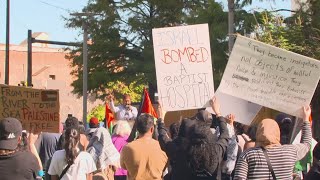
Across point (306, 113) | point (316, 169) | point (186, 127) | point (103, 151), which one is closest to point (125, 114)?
point (103, 151)

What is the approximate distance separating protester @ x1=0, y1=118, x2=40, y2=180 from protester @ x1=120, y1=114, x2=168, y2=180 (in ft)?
4.10

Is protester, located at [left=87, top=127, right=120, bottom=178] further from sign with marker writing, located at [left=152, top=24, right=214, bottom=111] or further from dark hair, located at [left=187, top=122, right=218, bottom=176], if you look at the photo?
dark hair, located at [left=187, top=122, right=218, bottom=176]

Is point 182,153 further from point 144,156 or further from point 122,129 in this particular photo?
point 122,129

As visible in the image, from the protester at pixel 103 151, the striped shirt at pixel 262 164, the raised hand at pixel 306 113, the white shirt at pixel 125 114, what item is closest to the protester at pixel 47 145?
the protester at pixel 103 151

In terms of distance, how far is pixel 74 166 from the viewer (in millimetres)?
7273

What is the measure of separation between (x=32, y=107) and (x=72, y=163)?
1.88 m

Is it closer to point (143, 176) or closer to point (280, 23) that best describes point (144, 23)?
point (280, 23)

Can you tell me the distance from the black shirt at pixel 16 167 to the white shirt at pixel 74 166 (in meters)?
1.18

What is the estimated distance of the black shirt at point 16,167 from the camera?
6.04m

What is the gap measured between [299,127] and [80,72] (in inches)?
1022

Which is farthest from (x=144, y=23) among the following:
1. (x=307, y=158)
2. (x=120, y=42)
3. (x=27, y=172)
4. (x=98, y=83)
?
(x=27, y=172)

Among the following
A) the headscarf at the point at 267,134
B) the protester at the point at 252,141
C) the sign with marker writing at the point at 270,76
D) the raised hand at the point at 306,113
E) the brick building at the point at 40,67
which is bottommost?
the protester at the point at 252,141

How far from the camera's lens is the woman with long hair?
7.25 meters

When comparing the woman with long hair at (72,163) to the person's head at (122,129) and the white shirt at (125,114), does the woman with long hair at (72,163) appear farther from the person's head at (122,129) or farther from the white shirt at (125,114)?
the white shirt at (125,114)
